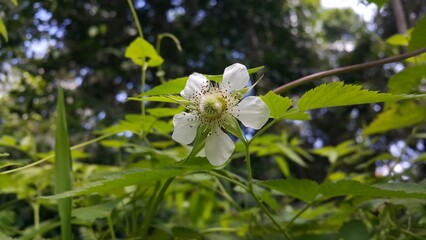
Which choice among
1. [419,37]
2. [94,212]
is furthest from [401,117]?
[94,212]

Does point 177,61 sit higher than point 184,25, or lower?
lower

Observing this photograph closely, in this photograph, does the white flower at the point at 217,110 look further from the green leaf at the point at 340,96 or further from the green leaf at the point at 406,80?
the green leaf at the point at 406,80

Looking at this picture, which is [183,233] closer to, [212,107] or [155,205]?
[155,205]

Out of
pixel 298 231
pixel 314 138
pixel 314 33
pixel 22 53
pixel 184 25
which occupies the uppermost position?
pixel 314 33

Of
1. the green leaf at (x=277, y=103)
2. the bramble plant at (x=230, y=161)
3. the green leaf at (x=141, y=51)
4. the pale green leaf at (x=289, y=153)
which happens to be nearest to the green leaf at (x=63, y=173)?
the bramble plant at (x=230, y=161)

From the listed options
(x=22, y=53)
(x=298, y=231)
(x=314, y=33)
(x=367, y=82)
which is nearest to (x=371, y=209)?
(x=298, y=231)

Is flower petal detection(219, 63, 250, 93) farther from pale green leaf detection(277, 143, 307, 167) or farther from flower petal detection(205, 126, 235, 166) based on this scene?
pale green leaf detection(277, 143, 307, 167)

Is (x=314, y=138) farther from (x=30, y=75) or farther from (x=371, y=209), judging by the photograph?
(x=371, y=209)
